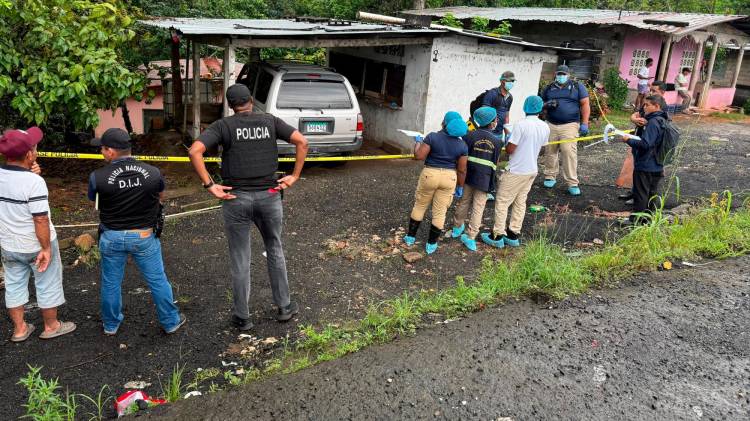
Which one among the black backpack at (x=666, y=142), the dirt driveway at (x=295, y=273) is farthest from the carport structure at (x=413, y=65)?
the black backpack at (x=666, y=142)

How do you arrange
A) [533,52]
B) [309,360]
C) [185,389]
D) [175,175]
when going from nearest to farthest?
[185,389] → [309,360] → [175,175] → [533,52]

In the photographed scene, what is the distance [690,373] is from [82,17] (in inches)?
316

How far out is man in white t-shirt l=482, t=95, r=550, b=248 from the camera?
6.36m

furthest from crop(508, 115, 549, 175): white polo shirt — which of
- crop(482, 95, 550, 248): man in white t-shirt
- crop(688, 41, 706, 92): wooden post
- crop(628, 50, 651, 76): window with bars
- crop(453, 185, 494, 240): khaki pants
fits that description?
crop(688, 41, 706, 92): wooden post

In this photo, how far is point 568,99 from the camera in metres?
8.38

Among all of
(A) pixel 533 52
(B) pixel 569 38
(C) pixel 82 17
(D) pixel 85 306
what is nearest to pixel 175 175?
(C) pixel 82 17

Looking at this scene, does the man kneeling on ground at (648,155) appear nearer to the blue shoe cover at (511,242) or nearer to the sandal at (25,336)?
the blue shoe cover at (511,242)

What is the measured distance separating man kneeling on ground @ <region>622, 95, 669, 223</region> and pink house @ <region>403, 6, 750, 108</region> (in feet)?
32.4

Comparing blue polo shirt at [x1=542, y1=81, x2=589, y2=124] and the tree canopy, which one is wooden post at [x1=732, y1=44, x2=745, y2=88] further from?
the tree canopy

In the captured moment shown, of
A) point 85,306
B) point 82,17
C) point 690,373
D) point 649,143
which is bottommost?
point 85,306

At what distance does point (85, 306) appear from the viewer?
16.3 feet

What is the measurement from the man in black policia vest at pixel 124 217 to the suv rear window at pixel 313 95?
15.6 ft

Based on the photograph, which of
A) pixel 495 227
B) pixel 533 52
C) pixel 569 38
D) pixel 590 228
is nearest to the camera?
pixel 495 227

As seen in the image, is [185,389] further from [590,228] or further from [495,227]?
[590,228]
